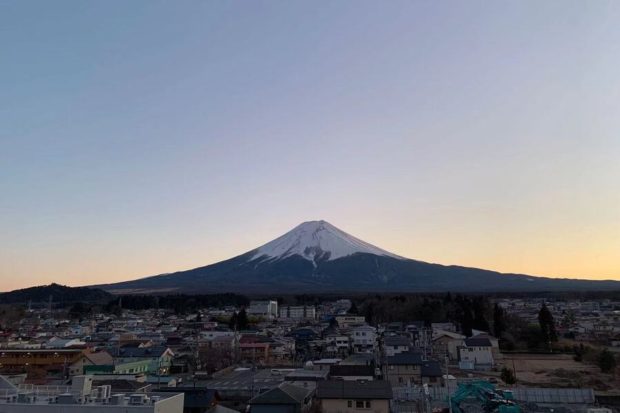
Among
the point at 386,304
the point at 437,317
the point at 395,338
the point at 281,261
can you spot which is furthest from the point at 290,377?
the point at 281,261

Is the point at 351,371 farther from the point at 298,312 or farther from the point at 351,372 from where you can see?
the point at 298,312

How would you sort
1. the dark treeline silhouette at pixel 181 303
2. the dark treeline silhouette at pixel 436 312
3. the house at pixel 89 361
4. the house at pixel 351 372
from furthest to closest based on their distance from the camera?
the dark treeline silhouette at pixel 181 303 < the dark treeline silhouette at pixel 436 312 < the house at pixel 89 361 < the house at pixel 351 372

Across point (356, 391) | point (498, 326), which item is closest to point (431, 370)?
point (356, 391)

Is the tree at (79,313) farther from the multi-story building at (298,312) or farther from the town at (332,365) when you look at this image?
the multi-story building at (298,312)

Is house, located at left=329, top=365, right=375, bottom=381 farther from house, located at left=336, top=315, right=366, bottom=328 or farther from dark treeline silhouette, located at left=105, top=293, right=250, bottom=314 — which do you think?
dark treeline silhouette, located at left=105, top=293, right=250, bottom=314

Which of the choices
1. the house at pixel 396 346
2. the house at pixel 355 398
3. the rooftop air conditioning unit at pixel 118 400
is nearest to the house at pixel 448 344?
the house at pixel 396 346

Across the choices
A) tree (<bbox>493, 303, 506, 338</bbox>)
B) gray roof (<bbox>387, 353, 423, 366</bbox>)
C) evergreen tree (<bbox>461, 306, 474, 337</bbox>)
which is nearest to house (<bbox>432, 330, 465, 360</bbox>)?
evergreen tree (<bbox>461, 306, 474, 337</bbox>)

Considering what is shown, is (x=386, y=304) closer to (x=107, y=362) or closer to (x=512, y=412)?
(x=107, y=362)
